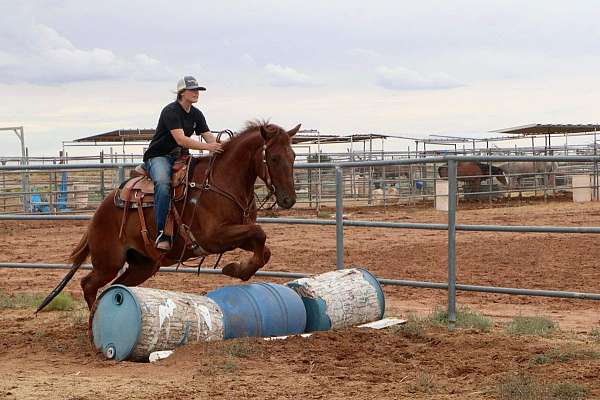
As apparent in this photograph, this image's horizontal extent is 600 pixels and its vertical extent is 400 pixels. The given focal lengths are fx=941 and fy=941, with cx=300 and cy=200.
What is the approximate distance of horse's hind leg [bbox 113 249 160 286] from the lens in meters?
8.78

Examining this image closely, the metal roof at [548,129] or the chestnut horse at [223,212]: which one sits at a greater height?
the metal roof at [548,129]

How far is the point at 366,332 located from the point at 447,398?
2281 millimetres

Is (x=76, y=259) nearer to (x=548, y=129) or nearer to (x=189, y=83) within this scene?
(x=189, y=83)

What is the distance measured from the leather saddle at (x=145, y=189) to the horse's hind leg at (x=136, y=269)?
603 mm

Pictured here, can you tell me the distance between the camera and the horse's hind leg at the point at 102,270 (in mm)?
8547

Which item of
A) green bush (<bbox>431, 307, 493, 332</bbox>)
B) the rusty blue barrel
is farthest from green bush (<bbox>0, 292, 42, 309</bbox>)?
green bush (<bbox>431, 307, 493, 332</bbox>)

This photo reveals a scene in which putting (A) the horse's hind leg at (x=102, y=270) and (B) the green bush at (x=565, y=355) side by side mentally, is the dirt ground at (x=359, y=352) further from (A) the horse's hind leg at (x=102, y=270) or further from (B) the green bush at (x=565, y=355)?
(A) the horse's hind leg at (x=102, y=270)

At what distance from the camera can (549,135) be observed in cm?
3412

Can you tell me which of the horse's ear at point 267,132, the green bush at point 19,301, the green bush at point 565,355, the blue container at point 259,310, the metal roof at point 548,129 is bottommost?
the green bush at point 19,301

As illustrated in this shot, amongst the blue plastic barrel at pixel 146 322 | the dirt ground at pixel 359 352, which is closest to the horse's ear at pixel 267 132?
the blue plastic barrel at pixel 146 322

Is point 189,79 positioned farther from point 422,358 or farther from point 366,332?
point 422,358

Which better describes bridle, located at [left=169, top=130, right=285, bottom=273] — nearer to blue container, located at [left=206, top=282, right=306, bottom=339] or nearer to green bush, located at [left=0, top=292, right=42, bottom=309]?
blue container, located at [left=206, top=282, right=306, bottom=339]

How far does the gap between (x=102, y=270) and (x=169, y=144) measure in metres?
1.35

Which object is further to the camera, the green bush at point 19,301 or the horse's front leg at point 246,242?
the green bush at point 19,301
